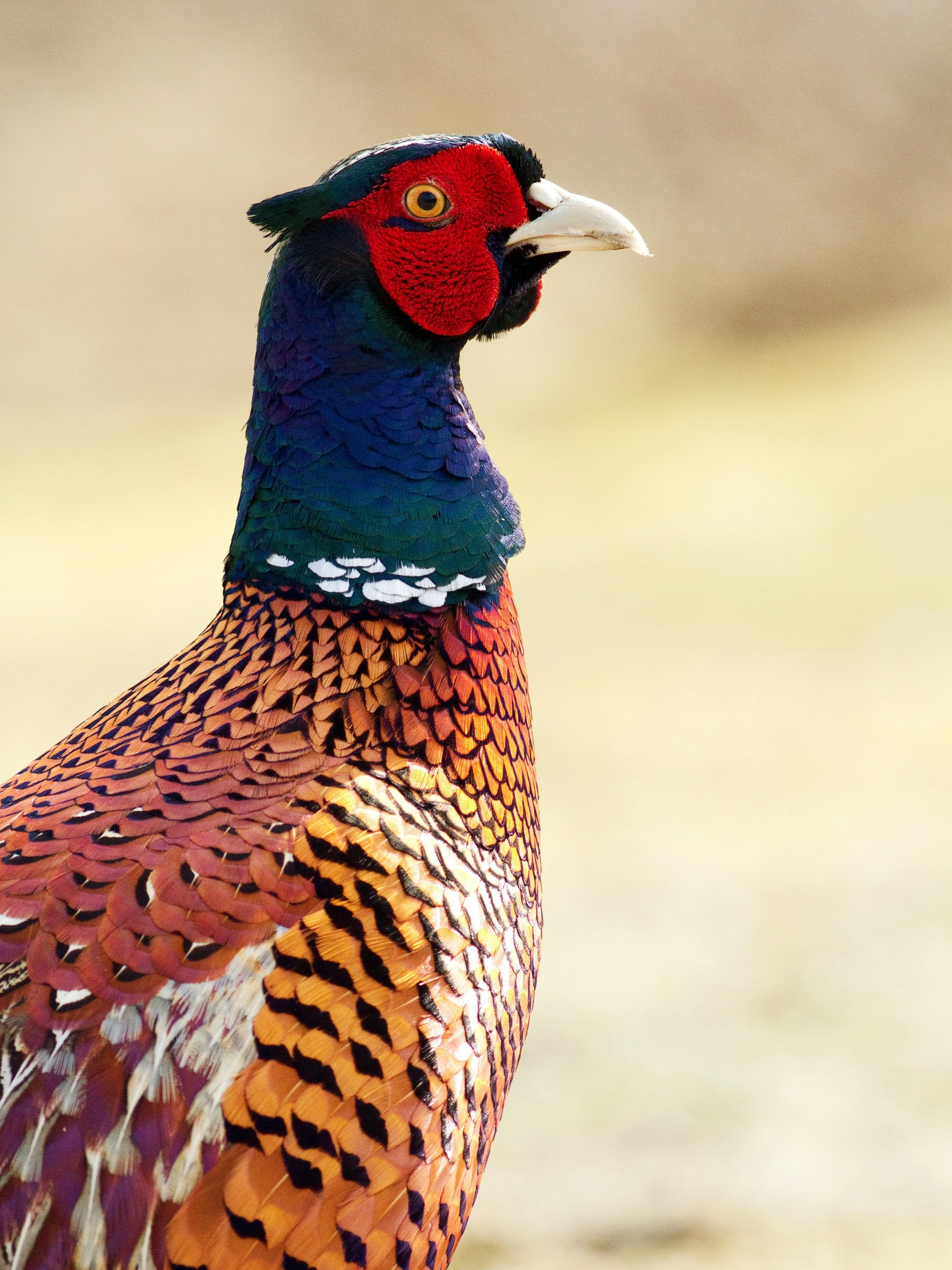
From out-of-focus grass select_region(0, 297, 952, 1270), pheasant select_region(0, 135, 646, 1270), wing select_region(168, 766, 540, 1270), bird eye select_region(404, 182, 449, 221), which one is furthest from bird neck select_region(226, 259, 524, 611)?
out-of-focus grass select_region(0, 297, 952, 1270)

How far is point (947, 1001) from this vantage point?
5020 mm

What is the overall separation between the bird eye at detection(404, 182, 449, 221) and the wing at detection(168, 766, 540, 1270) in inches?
35.9

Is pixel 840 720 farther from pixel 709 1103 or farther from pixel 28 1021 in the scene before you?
pixel 28 1021

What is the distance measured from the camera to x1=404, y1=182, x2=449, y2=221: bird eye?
7.41ft

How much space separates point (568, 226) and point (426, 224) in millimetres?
247

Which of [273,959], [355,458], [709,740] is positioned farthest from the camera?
[709,740]

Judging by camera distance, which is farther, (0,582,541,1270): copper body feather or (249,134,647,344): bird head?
(249,134,647,344): bird head

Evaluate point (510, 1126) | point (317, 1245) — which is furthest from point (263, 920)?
point (510, 1126)

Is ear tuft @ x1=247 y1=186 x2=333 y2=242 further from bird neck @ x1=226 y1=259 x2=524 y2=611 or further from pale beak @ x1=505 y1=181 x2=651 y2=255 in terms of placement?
pale beak @ x1=505 y1=181 x2=651 y2=255

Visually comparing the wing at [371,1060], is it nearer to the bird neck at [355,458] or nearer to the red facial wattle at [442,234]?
the bird neck at [355,458]

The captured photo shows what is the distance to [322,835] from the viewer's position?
6.82 feet

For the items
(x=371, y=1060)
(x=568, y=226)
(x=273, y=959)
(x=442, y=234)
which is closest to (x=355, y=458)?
(x=442, y=234)

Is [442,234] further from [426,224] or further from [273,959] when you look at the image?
[273,959]

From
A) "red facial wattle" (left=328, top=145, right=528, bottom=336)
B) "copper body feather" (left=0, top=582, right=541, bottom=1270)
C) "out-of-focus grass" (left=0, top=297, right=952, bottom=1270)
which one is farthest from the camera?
"out-of-focus grass" (left=0, top=297, right=952, bottom=1270)
